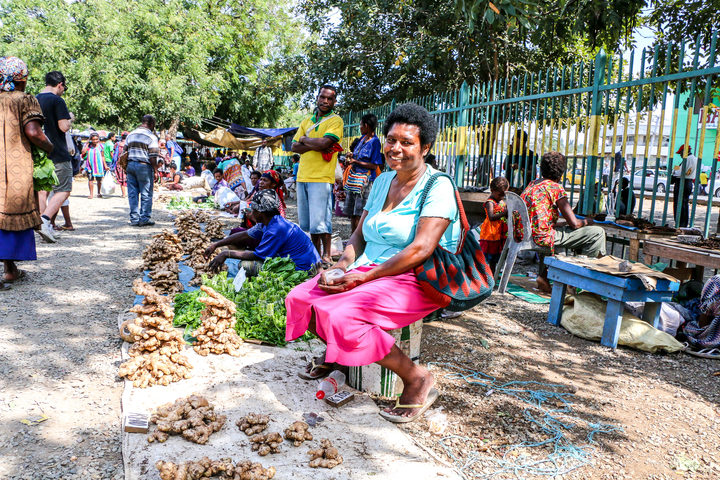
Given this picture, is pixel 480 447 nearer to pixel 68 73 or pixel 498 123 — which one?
pixel 498 123

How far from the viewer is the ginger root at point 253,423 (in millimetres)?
2588

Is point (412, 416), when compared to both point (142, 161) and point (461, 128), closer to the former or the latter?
point (461, 128)

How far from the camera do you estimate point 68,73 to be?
1898 cm

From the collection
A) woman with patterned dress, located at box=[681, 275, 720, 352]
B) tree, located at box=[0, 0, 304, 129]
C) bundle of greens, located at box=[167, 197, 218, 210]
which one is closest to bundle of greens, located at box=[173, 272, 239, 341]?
woman with patterned dress, located at box=[681, 275, 720, 352]

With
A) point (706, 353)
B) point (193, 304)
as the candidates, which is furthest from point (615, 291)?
point (193, 304)

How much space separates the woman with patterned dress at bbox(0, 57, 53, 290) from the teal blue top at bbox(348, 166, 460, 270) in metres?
3.58

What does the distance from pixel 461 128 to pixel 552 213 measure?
12.1ft

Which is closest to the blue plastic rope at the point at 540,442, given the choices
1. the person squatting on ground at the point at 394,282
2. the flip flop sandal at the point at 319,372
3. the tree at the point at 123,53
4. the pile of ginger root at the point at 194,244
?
the person squatting on ground at the point at 394,282

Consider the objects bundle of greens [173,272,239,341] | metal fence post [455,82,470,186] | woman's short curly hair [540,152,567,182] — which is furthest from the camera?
metal fence post [455,82,470,186]

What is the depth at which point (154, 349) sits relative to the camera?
3.29m

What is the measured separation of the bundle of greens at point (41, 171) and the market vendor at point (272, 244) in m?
1.92

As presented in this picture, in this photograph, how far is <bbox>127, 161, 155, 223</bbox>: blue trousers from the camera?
903 centimetres

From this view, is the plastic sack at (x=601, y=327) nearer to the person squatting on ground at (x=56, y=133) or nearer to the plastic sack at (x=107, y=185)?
the person squatting on ground at (x=56, y=133)

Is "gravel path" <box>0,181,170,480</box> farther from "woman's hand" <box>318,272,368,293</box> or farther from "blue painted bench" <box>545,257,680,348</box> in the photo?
"blue painted bench" <box>545,257,680,348</box>
